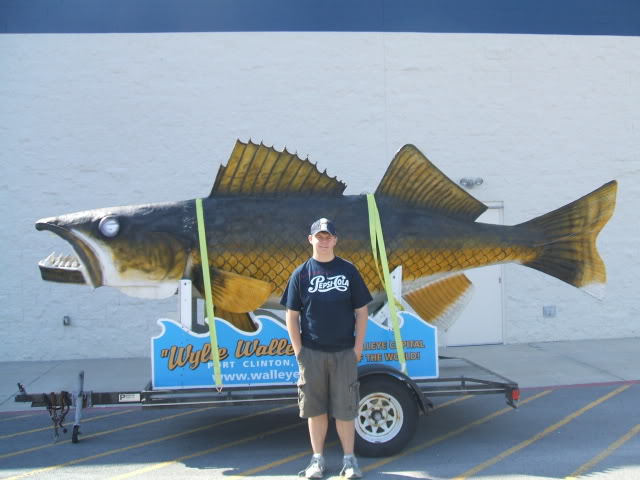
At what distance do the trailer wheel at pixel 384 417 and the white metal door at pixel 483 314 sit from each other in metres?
5.70

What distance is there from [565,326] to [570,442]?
5795 mm

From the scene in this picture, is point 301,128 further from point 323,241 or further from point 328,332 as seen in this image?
point 328,332

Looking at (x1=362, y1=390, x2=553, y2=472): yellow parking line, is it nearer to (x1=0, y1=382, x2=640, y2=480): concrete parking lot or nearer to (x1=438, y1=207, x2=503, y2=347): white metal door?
(x1=0, y1=382, x2=640, y2=480): concrete parking lot

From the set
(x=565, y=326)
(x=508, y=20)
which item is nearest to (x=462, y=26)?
(x=508, y=20)

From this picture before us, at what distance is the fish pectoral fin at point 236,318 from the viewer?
519 cm

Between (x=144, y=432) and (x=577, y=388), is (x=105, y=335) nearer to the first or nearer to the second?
(x=144, y=432)

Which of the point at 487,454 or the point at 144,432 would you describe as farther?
the point at 144,432

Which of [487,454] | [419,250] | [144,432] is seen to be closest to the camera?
[487,454]

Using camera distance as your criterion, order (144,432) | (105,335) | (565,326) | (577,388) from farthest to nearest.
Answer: (565,326) < (105,335) < (577,388) < (144,432)

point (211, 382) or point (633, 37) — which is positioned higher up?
point (633, 37)

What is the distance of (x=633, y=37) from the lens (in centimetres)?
1094

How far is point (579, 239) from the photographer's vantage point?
205 inches

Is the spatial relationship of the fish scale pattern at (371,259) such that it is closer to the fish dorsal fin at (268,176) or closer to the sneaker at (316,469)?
the fish dorsal fin at (268,176)

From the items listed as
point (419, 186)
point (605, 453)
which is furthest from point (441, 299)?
point (605, 453)
